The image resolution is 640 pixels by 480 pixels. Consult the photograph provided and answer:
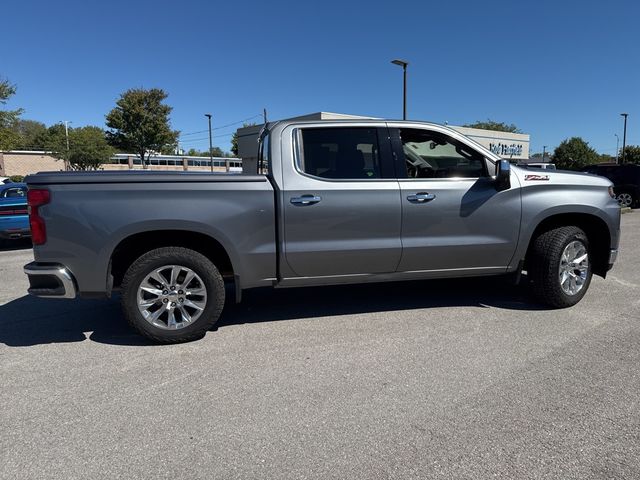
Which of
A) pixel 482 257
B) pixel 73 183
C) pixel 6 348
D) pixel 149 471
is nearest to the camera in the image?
pixel 149 471

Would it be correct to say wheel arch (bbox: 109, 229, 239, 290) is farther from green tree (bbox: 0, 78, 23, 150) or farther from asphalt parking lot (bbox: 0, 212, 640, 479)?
green tree (bbox: 0, 78, 23, 150)

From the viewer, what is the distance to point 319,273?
4559 millimetres

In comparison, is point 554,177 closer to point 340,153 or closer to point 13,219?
point 340,153

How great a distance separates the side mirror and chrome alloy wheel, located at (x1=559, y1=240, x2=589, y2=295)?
39.2 inches

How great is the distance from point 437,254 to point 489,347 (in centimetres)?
106

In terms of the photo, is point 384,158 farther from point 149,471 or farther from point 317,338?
point 149,471

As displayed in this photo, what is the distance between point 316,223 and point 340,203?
29 centimetres

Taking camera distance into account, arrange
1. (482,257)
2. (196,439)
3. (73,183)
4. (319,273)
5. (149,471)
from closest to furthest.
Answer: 1. (149,471)
2. (196,439)
3. (73,183)
4. (319,273)
5. (482,257)

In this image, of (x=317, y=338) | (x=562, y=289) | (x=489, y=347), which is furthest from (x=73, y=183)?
(x=562, y=289)

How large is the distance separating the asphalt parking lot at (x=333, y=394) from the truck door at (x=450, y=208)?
0.64 metres

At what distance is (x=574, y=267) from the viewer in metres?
5.18

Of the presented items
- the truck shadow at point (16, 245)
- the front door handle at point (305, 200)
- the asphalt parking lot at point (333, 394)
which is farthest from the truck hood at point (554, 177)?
the truck shadow at point (16, 245)

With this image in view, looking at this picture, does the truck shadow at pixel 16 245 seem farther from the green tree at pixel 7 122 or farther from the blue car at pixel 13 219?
the green tree at pixel 7 122

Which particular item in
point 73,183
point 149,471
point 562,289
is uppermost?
point 73,183
